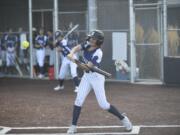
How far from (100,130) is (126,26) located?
10.2m

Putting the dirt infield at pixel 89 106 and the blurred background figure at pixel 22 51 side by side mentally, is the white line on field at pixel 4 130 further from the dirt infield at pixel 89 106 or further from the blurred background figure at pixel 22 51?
the blurred background figure at pixel 22 51

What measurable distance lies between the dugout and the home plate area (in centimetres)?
887

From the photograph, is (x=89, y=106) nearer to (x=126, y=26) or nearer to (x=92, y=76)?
(x=92, y=76)

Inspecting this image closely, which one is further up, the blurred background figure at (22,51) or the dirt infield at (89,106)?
the blurred background figure at (22,51)

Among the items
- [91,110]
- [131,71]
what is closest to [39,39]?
[131,71]

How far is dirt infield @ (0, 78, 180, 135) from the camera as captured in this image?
38.6 ft

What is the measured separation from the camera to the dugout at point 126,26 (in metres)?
19.7

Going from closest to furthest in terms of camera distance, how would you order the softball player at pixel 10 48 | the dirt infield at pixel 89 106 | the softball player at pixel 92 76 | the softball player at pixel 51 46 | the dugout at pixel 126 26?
1. the softball player at pixel 92 76
2. the dirt infield at pixel 89 106
3. the dugout at pixel 126 26
4. the softball player at pixel 51 46
5. the softball player at pixel 10 48

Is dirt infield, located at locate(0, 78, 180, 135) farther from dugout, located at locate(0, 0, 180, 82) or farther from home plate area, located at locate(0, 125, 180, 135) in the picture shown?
dugout, located at locate(0, 0, 180, 82)

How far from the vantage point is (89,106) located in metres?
14.2

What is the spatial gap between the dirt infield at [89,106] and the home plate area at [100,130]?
0.07 feet

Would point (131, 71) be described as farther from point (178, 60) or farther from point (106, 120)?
point (106, 120)

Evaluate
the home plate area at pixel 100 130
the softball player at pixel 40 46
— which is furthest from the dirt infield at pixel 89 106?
the softball player at pixel 40 46

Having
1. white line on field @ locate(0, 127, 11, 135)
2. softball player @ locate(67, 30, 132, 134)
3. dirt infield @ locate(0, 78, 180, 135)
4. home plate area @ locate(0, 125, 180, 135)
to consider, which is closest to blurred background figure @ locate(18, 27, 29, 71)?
dirt infield @ locate(0, 78, 180, 135)
